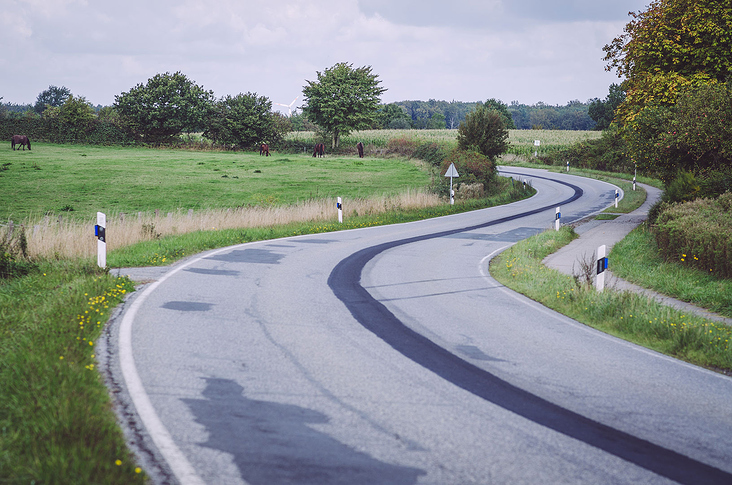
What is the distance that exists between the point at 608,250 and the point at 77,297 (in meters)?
14.8

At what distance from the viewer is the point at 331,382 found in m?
5.86

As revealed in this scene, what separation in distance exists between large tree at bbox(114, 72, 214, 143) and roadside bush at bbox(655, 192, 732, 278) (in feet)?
205

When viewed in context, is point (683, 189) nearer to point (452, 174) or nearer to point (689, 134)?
point (689, 134)

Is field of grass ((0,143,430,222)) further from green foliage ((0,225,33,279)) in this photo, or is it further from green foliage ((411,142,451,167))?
green foliage ((0,225,33,279))

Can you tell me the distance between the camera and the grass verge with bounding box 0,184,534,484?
12.2 ft

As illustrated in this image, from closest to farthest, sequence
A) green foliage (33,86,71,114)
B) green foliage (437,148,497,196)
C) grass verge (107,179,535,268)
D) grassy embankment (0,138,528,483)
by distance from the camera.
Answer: grassy embankment (0,138,528,483)
grass verge (107,179,535,268)
green foliage (437,148,497,196)
green foliage (33,86,71,114)

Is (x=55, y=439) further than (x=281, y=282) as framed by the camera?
No

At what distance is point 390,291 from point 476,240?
30.5 feet

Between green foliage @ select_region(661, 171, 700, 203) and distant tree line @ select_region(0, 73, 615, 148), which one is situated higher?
distant tree line @ select_region(0, 73, 615, 148)

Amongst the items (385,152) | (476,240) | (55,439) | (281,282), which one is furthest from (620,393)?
(385,152)

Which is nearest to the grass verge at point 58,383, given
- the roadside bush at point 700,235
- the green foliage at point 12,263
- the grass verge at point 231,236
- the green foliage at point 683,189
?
the green foliage at point 12,263

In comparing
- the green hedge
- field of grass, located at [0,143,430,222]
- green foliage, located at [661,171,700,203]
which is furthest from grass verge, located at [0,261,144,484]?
the green hedge

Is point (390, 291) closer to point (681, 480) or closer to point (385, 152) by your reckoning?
point (681, 480)

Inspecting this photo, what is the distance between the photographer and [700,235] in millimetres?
12648
